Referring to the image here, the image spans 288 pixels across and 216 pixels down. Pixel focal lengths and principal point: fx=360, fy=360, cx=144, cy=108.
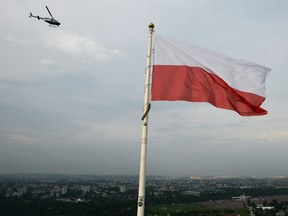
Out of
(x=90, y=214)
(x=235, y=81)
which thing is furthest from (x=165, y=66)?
(x=90, y=214)

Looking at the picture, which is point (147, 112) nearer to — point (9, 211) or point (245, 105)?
point (245, 105)

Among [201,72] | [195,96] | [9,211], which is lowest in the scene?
[9,211]

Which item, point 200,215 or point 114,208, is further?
point 114,208

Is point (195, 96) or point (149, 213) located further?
point (149, 213)

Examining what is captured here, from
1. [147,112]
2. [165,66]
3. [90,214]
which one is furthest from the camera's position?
[90,214]

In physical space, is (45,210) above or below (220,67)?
below

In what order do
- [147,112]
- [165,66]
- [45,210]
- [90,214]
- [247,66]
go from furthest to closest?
[45,210], [90,214], [247,66], [165,66], [147,112]

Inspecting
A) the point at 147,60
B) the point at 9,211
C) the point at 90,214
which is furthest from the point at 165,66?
the point at 9,211

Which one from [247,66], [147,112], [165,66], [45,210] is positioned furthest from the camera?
[45,210]

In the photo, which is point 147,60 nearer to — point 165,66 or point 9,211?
point 165,66
